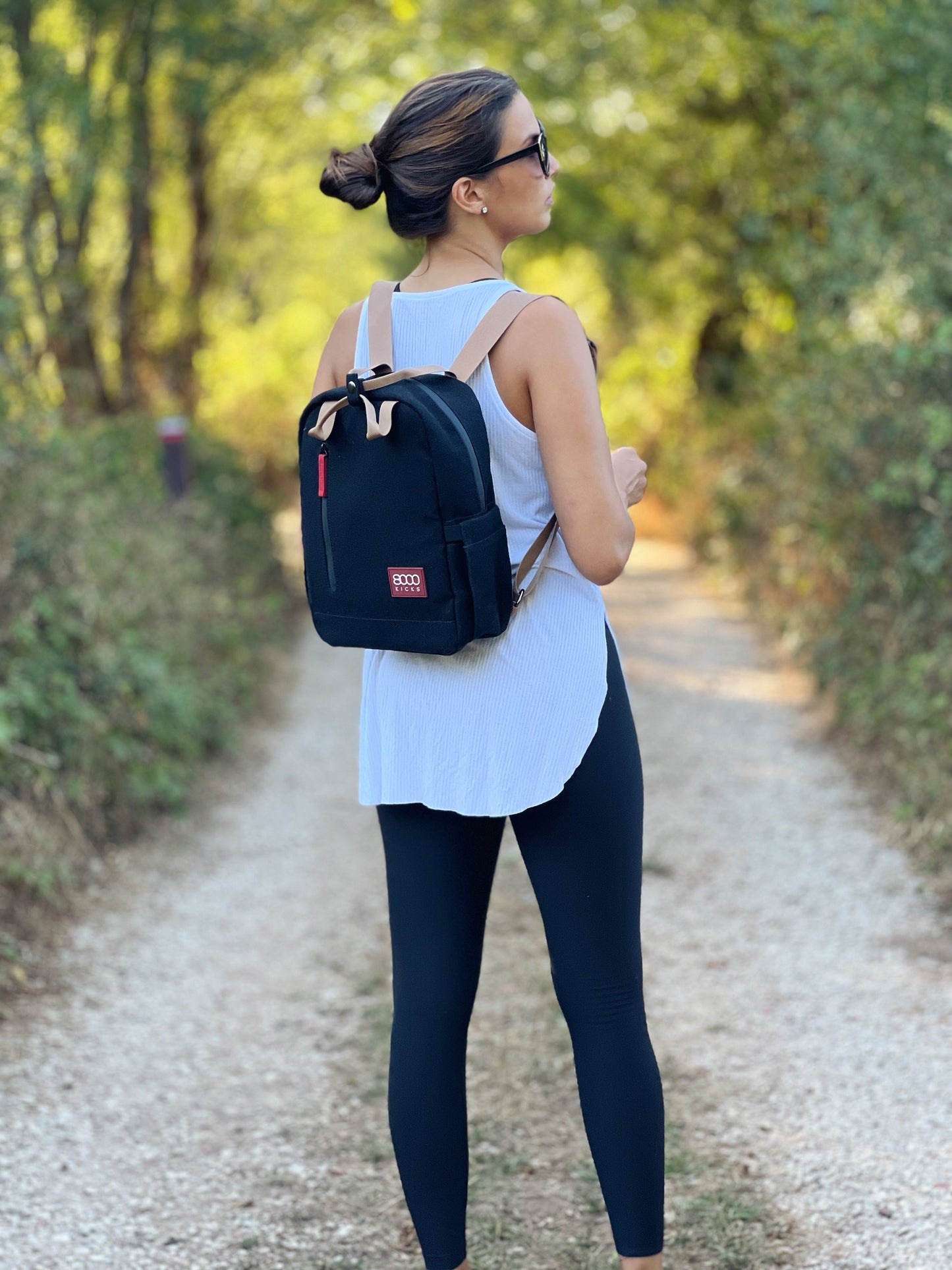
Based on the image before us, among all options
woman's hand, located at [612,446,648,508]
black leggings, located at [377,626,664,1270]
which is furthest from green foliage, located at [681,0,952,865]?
woman's hand, located at [612,446,648,508]

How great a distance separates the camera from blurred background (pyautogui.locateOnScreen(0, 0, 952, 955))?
517 cm

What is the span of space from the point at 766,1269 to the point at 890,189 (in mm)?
4976

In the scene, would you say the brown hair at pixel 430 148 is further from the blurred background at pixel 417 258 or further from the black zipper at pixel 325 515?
the blurred background at pixel 417 258

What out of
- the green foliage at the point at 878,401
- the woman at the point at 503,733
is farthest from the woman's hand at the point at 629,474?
the green foliage at the point at 878,401

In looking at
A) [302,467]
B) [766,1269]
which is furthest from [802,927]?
[302,467]

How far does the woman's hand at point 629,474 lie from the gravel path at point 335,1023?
4.70ft

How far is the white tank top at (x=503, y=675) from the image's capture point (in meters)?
1.90

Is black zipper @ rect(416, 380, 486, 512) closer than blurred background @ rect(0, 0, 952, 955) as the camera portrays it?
Yes

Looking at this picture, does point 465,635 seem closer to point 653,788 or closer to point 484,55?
point 653,788

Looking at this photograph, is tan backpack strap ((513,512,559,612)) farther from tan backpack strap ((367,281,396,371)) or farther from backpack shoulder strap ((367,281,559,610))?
tan backpack strap ((367,281,396,371))

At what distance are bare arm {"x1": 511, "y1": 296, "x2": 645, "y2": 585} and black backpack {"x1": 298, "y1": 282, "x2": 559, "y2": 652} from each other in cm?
5

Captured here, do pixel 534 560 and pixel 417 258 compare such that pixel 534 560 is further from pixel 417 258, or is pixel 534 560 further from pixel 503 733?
pixel 417 258

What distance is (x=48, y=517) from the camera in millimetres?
5199

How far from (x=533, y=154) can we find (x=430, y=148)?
14 cm
